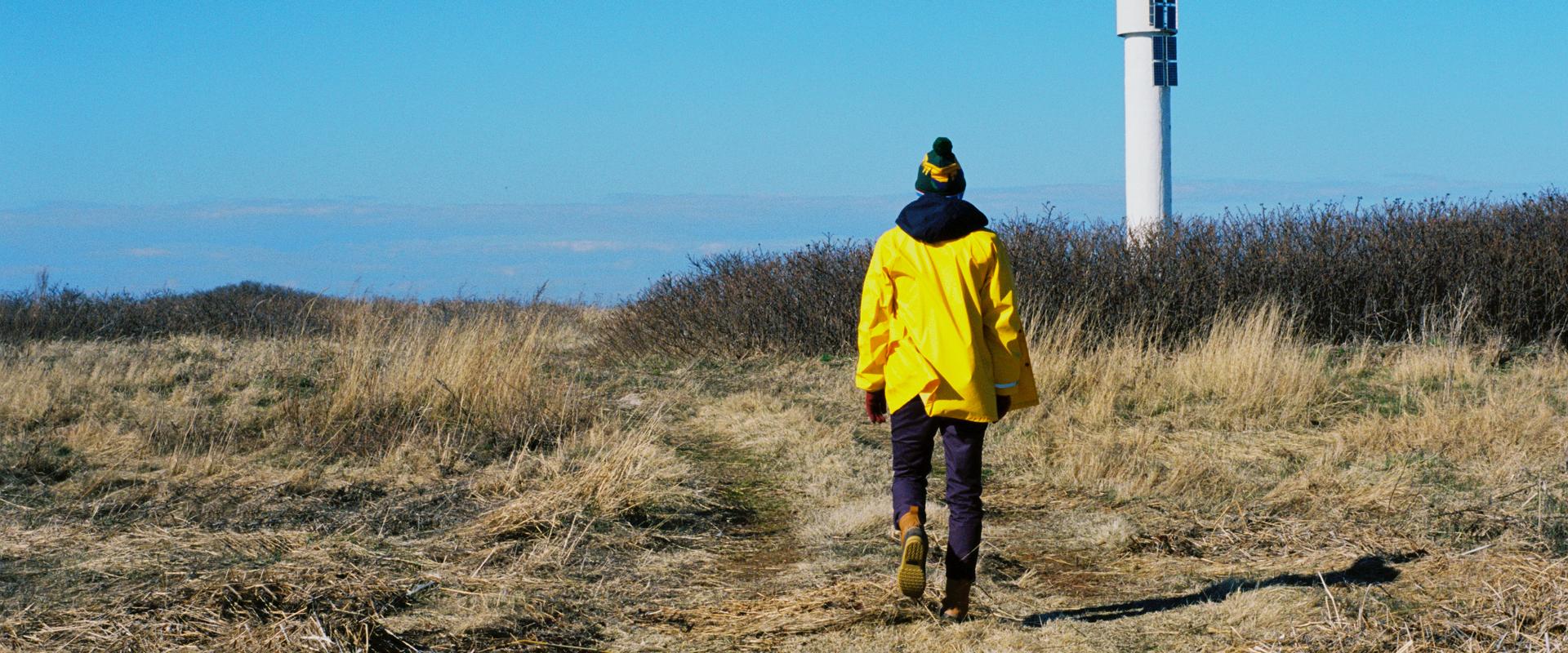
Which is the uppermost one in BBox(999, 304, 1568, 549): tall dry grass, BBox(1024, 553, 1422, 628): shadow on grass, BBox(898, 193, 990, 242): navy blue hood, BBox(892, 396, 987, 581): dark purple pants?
BBox(898, 193, 990, 242): navy blue hood

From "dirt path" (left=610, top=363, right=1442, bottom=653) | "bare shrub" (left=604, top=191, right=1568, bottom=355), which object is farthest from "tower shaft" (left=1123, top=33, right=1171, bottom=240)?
"dirt path" (left=610, top=363, right=1442, bottom=653)

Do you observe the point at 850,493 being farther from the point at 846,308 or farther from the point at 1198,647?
the point at 846,308

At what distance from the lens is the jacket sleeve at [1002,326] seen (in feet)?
13.3

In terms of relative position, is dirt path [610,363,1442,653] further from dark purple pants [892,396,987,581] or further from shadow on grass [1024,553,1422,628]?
dark purple pants [892,396,987,581]

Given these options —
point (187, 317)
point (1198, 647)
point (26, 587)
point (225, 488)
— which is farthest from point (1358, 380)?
point (187, 317)

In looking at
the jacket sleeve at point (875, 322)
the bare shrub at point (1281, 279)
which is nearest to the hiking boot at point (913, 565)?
the jacket sleeve at point (875, 322)

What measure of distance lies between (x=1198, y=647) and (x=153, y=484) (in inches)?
212

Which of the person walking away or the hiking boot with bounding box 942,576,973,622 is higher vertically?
the person walking away

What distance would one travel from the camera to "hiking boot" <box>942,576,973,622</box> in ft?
14.1

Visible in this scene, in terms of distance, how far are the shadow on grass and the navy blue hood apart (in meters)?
1.43

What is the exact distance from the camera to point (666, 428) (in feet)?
29.6

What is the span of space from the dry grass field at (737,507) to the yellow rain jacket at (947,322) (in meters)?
0.85

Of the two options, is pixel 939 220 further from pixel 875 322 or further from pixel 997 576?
pixel 997 576

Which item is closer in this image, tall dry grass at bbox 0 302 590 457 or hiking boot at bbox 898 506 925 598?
hiking boot at bbox 898 506 925 598
